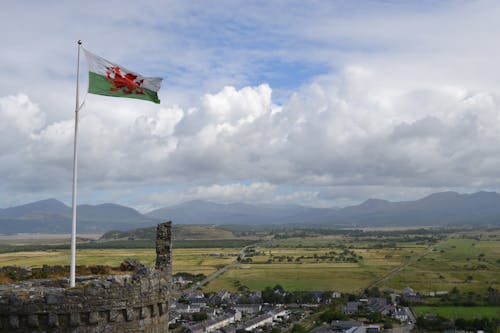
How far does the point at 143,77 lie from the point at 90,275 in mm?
5751

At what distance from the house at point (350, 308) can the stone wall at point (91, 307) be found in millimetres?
83597

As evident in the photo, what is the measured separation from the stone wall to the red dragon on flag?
518 cm

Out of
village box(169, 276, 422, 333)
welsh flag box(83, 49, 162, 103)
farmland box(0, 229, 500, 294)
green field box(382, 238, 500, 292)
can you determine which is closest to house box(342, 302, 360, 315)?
village box(169, 276, 422, 333)

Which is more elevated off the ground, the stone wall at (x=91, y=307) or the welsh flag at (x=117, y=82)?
the welsh flag at (x=117, y=82)

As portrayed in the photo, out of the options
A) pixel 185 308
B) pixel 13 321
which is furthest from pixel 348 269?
pixel 13 321

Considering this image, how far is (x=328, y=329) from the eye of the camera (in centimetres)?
7612

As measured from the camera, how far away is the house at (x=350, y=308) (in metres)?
91.1

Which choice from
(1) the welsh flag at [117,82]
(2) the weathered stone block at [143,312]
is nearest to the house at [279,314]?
(1) the welsh flag at [117,82]

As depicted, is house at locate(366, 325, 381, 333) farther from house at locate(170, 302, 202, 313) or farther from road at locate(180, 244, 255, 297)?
road at locate(180, 244, 255, 297)

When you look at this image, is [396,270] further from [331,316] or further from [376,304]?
[331,316]

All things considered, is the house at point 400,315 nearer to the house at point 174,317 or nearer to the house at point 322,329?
the house at point 322,329

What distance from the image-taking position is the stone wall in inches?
422

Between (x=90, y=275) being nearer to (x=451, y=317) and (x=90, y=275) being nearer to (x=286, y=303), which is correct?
(x=451, y=317)

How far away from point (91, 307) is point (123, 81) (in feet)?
21.0
